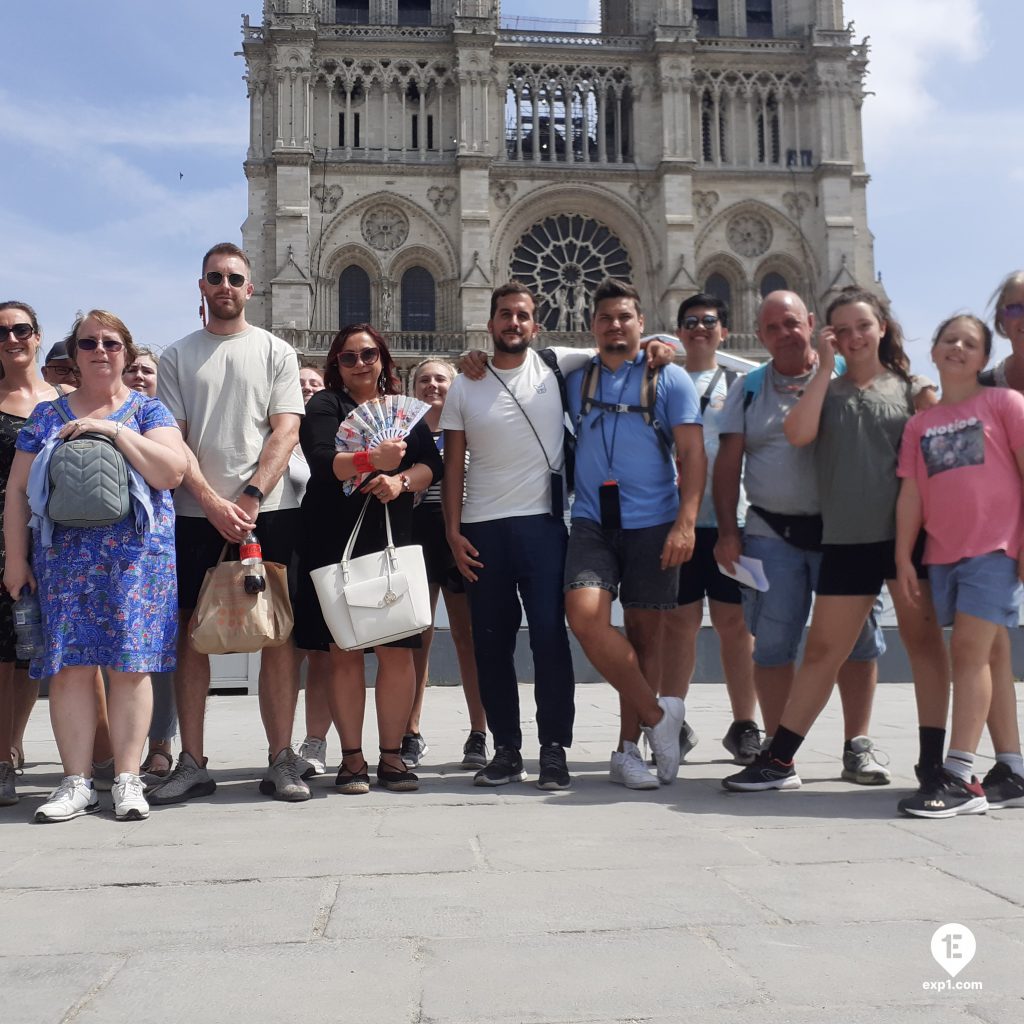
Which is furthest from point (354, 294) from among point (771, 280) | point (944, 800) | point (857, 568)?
point (944, 800)

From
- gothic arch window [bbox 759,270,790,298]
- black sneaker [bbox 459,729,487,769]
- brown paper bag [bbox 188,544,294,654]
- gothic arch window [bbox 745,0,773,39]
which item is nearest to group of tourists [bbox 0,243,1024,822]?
brown paper bag [bbox 188,544,294,654]

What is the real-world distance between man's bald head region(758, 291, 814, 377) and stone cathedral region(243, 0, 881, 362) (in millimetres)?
24295

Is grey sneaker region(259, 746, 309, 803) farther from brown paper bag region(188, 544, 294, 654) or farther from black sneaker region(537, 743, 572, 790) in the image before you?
black sneaker region(537, 743, 572, 790)

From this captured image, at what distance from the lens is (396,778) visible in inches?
181

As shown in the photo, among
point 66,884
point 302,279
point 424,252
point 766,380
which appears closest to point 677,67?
point 424,252

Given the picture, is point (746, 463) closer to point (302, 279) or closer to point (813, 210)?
point (302, 279)

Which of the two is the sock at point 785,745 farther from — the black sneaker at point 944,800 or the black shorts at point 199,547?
the black shorts at point 199,547

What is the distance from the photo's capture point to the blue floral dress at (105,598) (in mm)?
4223

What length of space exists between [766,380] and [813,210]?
28075 millimetres

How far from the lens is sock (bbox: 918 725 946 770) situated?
4.08 metres

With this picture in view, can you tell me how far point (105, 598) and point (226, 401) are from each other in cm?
95

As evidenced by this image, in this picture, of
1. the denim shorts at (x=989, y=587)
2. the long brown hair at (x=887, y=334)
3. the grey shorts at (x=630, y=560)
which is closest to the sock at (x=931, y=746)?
the denim shorts at (x=989, y=587)

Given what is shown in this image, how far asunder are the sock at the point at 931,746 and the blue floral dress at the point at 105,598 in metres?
2.78

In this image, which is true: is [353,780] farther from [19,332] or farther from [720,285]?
[720,285]
